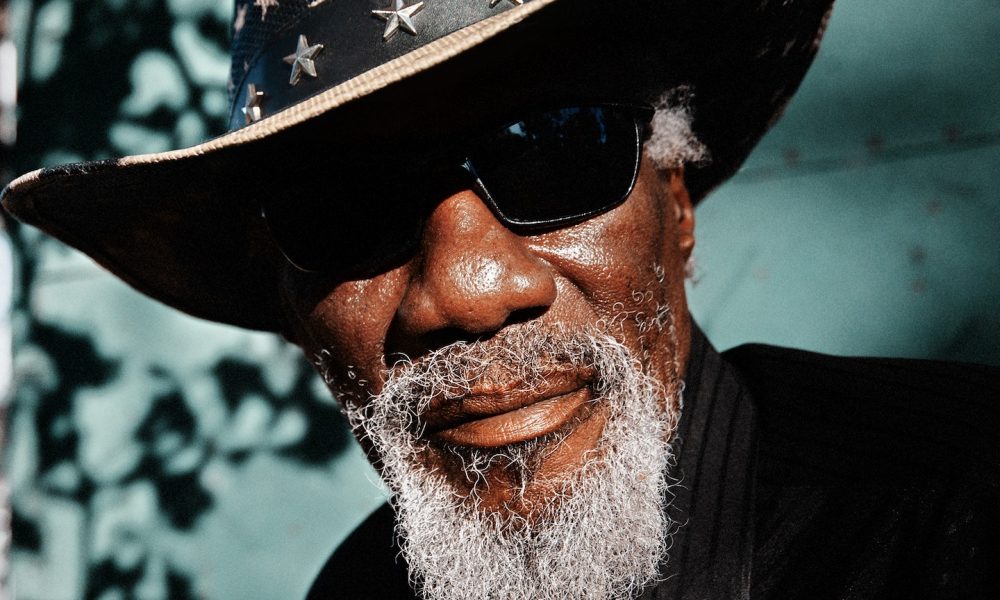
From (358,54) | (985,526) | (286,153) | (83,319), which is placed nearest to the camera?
(985,526)

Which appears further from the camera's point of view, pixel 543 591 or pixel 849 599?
pixel 543 591

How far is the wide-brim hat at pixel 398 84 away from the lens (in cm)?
139

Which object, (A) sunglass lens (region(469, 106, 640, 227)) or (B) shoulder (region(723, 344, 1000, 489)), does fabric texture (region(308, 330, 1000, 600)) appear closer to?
(B) shoulder (region(723, 344, 1000, 489))

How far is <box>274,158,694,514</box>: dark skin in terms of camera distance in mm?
1489

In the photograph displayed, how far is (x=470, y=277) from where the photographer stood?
57.9 inches

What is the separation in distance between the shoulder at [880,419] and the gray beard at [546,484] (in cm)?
29

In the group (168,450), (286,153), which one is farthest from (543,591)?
Answer: (168,450)

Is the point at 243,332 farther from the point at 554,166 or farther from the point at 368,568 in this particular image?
the point at 554,166

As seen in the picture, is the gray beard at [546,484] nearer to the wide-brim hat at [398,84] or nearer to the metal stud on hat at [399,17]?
the wide-brim hat at [398,84]

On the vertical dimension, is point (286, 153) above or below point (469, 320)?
above

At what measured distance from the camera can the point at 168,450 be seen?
3512mm

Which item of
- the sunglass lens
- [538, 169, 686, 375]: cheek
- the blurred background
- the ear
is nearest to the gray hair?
the ear

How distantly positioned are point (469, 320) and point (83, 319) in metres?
2.94

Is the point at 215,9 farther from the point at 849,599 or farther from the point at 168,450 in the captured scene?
the point at 849,599
